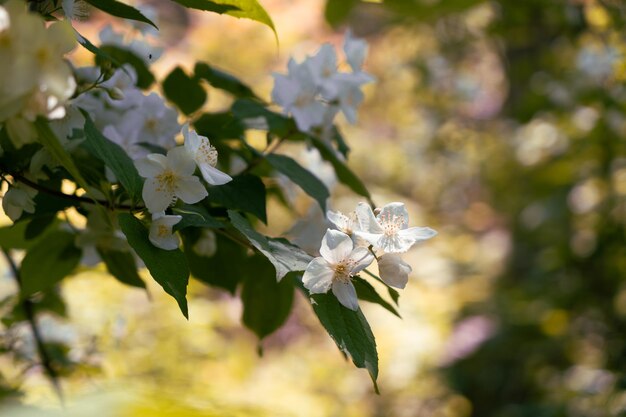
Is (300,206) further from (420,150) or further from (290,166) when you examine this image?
(290,166)

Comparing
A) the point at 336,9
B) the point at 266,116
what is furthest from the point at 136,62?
the point at 336,9

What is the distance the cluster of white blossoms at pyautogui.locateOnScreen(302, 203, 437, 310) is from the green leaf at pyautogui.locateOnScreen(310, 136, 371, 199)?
0.19 metres

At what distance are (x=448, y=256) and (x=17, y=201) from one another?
495 centimetres

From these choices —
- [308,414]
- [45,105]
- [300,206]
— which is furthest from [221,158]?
[300,206]

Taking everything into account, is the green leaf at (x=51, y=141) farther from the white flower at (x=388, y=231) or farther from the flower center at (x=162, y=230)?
the white flower at (x=388, y=231)

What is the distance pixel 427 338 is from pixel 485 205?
2597 mm

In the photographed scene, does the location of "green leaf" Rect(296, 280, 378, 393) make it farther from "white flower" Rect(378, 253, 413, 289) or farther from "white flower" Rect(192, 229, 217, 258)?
"white flower" Rect(192, 229, 217, 258)

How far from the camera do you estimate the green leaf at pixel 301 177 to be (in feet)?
2.70

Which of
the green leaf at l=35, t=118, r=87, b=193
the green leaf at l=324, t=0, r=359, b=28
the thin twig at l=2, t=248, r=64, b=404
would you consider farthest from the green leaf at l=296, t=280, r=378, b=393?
the green leaf at l=324, t=0, r=359, b=28

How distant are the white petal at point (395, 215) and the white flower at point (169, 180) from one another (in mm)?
167

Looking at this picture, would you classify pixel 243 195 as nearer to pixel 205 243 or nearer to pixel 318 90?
pixel 205 243


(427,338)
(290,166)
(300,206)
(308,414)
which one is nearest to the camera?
(290,166)

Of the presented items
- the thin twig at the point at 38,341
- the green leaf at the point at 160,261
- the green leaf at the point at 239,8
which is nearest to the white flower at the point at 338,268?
the green leaf at the point at 160,261

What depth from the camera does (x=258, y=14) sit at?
699mm
